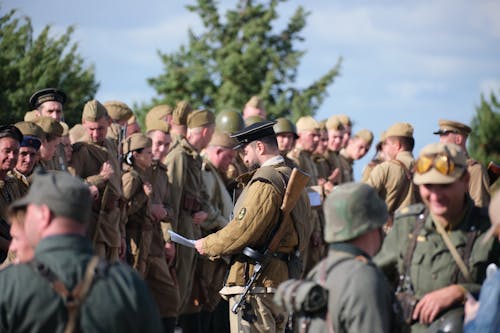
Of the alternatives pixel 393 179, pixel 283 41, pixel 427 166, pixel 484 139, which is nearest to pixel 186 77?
pixel 283 41

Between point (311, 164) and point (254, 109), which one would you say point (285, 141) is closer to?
point (311, 164)

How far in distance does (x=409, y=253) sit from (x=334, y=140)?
11441 millimetres

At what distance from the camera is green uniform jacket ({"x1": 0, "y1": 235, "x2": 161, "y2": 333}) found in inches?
195

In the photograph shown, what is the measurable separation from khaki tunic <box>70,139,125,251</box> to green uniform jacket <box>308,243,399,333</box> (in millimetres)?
5644

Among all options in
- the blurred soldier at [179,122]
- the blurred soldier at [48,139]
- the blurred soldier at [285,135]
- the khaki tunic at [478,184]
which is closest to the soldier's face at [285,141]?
the blurred soldier at [285,135]

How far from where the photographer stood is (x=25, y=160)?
32.9ft

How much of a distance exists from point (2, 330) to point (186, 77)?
29.6 metres

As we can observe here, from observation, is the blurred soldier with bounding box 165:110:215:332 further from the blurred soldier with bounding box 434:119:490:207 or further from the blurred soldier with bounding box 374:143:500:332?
the blurred soldier with bounding box 374:143:500:332

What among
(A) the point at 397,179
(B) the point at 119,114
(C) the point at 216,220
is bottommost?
(C) the point at 216,220

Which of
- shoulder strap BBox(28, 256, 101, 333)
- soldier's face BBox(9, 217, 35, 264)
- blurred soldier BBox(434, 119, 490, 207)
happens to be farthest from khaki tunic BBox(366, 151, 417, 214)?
shoulder strap BBox(28, 256, 101, 333)

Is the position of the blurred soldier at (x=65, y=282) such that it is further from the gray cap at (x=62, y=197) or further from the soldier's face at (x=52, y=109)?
the soldier's face at (x=52, y=109)

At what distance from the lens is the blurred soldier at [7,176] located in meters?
9.35

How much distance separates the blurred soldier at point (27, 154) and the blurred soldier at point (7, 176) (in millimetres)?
176

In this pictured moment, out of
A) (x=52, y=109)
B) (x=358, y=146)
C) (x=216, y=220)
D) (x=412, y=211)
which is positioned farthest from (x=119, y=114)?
(x=412, y=211)
